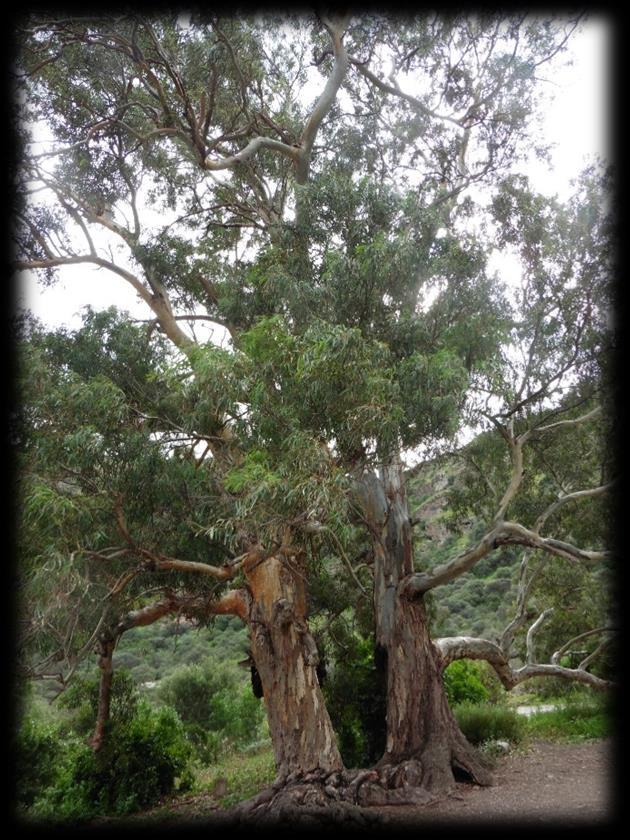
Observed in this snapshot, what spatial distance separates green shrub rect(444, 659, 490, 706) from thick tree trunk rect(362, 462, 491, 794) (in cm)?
355

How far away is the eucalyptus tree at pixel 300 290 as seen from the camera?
4.98 meters

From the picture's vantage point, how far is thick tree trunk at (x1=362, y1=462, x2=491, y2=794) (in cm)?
625

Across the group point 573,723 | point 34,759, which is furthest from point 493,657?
point 34,759

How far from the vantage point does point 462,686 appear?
1038cm

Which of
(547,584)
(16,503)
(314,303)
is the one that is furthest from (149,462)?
(547,584)

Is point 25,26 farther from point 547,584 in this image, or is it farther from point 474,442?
point 547,584

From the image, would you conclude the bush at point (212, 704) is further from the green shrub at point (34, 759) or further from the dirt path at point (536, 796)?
the dirt path at point (536, 796)

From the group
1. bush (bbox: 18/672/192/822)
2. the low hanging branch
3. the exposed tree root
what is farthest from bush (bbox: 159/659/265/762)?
the exposed tree root

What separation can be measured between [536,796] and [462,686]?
4.90 m

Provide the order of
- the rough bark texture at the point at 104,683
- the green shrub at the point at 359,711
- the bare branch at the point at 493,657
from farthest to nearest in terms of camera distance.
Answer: the green shrub at the point at 359,711
the bare branch at the point at 493,657
the rough bark texture at the point at 104,683

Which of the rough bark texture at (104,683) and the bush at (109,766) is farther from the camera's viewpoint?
the bush at (109,766)

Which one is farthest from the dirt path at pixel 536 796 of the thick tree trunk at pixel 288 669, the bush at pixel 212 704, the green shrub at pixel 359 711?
the bush at pixel 212 704

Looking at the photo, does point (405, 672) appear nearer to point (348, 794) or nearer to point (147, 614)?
point (348, 794)

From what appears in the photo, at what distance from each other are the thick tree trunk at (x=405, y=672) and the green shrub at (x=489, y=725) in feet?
5.79
